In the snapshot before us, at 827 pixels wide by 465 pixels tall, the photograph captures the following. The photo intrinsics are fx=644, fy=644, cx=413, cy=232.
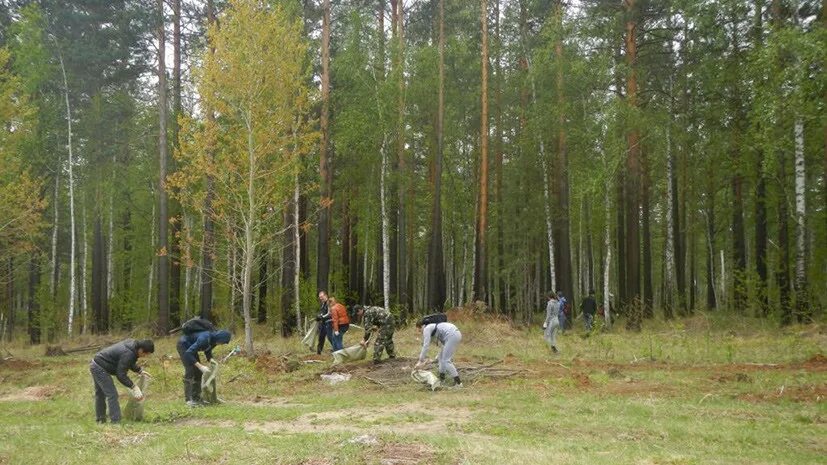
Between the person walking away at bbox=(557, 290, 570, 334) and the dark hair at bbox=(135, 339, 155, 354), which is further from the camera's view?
the person walking away at bbox=(557, 290, 570, 334)

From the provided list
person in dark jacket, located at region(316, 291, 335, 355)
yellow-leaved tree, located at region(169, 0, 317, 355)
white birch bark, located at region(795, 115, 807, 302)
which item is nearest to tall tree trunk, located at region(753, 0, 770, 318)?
white birch bark, located at region(795, 115, 807, 302)

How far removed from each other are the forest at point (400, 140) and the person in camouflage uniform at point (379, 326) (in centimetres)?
326

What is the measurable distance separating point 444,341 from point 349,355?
362 cm

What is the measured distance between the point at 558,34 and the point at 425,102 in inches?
263

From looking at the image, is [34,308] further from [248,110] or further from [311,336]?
[248,110]

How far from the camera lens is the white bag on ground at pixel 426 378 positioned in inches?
Result: 494

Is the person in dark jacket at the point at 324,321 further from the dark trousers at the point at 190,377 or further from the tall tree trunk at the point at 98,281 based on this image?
the tall tree trunk at the point at 98,281

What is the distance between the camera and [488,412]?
1021 centimetres

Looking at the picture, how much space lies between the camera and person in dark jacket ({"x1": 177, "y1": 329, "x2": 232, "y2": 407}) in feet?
37.4

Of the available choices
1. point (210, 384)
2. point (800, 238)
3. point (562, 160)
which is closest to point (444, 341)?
point (210, 384)

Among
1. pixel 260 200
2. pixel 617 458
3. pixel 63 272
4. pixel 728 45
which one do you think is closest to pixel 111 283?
pixel 63 272

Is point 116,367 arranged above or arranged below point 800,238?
below

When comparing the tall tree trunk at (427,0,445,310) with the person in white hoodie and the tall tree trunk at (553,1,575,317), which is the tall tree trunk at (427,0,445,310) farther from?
the person in white hoodie

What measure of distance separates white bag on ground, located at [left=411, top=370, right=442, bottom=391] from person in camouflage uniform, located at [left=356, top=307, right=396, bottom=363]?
2174mm
